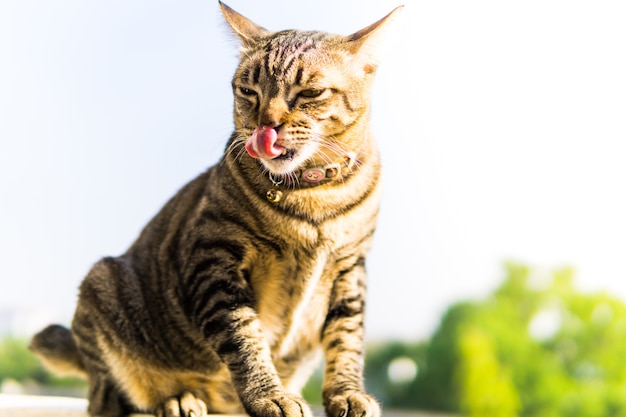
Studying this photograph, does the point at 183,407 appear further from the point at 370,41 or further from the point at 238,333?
the point at 370,41

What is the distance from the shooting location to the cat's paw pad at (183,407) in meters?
1.37

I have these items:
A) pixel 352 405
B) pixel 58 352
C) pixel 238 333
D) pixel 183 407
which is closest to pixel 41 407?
pixel 58 352

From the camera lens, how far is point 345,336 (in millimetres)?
1381

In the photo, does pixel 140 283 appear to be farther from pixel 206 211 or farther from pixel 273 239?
pixel 273 239

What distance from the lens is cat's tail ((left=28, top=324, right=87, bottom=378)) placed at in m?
1.64

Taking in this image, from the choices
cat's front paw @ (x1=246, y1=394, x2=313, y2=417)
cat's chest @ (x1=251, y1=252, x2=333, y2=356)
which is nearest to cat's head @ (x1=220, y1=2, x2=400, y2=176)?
cat's chest @ (x1=251, y1=252, x2=333, y2=356)

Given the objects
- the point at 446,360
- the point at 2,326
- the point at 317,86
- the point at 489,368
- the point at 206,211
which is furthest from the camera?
the point at 446,360

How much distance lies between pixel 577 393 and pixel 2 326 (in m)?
4.18

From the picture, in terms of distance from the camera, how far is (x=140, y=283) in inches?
59.8

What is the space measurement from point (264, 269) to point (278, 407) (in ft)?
0.83

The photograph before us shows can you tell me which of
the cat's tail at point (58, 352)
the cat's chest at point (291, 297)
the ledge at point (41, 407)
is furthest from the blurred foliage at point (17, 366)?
the cat's chest at point (291, 297)

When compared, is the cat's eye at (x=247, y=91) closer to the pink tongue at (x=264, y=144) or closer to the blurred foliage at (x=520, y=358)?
the pink tongue at (x=264, y=144)

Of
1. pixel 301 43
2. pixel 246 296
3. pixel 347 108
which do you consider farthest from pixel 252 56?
pixel 246 296

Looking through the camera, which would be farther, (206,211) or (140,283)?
(140,283)
